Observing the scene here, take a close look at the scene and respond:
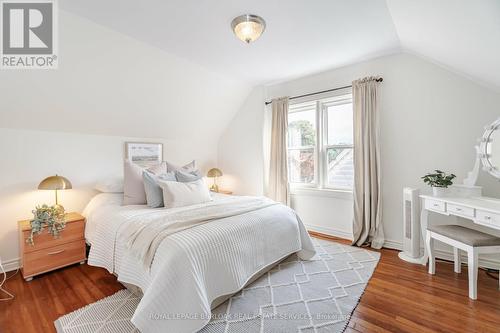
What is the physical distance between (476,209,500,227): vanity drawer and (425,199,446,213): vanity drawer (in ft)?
0.97

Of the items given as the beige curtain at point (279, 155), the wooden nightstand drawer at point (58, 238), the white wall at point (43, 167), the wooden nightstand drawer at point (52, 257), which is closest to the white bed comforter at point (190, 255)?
the wooden nightstand drawer at point (58, 238)

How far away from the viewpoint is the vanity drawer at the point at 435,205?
216cm

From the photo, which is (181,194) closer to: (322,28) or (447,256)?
(322,28)

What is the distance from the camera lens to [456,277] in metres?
2.15

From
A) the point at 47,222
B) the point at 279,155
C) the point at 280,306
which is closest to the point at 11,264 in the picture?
the point at 47,222

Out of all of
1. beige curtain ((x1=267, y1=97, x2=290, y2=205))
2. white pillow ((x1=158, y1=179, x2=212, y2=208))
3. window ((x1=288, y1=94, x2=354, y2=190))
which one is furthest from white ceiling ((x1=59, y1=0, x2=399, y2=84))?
white pillow ((x1=158, y1=179, x2=212, y2=208))

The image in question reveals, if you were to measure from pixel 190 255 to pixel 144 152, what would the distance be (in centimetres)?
253

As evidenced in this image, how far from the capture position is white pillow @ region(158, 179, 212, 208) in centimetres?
246

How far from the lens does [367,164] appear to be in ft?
9.57

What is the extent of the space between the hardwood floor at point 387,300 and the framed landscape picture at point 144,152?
1.60 metres

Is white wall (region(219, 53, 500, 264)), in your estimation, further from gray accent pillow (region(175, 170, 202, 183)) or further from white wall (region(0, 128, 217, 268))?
white wall (region(0, 128, 217, 268))

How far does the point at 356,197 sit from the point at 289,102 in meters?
1.83

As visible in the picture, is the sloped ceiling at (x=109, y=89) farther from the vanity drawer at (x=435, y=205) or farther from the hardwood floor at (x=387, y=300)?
the vanity drawer at (x=435, y=205)

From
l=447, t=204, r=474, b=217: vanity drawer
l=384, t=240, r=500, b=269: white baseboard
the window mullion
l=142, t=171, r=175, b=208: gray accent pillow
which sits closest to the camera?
l=447, t=204, r=474, b=217: vanity drawer
